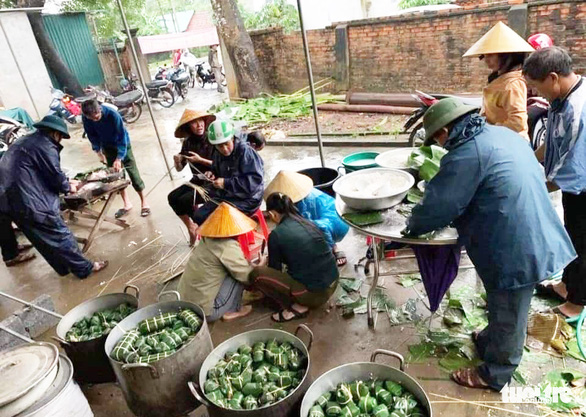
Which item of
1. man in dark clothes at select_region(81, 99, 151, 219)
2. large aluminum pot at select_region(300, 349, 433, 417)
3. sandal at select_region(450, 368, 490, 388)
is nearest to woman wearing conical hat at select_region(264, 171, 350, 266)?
large aluminum pot at select_region(300, 349, 433, 417)

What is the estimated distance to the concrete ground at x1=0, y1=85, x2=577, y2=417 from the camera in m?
2.74

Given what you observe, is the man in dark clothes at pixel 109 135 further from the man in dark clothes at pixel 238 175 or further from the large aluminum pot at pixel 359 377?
the large aluminum pot at pixel 359 377

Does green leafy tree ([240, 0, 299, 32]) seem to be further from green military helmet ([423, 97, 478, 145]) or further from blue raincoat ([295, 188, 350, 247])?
green military helmet ([423, 97, 478, 145])

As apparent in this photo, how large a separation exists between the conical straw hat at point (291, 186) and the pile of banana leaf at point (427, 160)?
893mm

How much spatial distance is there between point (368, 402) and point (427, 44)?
8.06 metres

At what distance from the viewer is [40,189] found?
13.9 ft

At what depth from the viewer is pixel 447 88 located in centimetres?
850

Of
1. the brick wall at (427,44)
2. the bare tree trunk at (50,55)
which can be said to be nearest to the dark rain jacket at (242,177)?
the brick wall at (427,44)

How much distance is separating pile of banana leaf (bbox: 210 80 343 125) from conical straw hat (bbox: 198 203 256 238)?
6.36 m

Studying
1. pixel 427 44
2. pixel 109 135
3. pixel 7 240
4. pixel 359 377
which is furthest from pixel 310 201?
pixel 427 44

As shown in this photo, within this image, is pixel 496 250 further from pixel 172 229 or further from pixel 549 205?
pixel 172 229

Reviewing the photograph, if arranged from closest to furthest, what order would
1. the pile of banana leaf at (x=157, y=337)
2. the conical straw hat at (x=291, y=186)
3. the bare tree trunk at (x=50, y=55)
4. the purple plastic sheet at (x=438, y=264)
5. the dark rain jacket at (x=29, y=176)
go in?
1. the pile of banana leaf at (x=157, y=337)
2. the purple plastic sheet at (x=438, y=264)
3. the conical straw hat at (x=291, y=186)
4. the dark rain jacket at (x=29, y=176)
5. the bare tree trunk at (x=50, y=55)

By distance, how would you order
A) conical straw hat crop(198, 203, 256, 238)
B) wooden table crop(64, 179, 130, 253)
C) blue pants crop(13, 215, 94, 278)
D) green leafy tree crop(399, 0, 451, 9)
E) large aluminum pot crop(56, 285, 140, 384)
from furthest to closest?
green leafy tree crop(399, 0, 451, 9)
wooden table crop(64, 179, 130, 253)
blue pants crop(13, 215, 94, 278)
conical straw hat crop(198, 203, 256, 238)
large aluminum pot crop(56, 285, 140, 384)

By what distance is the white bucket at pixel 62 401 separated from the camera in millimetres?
2121
